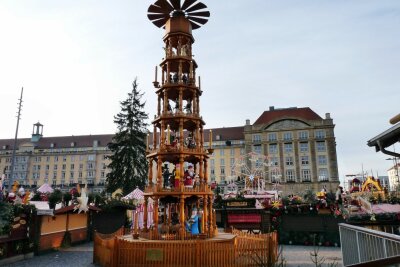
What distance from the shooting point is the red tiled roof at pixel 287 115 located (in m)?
71.8

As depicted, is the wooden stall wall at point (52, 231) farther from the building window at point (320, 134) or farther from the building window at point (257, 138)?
the building window at point (320, 134)

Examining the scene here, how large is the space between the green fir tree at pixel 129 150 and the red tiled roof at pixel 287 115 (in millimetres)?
36982

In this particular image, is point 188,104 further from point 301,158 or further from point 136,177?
point 301,158

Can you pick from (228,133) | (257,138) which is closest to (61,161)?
(228,133)

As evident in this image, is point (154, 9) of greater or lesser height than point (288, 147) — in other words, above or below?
above

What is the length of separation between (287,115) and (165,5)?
59.0 metres

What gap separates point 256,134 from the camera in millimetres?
73125

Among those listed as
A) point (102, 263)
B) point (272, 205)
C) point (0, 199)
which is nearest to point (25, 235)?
point (102, 263)

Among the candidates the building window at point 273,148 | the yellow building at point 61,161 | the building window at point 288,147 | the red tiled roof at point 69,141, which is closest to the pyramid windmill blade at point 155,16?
the building window at point 273,148

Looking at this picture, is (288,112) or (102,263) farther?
(288,112)

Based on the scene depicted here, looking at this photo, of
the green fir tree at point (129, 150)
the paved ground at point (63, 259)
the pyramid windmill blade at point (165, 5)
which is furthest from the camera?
the green fir tree at point (129, 150)

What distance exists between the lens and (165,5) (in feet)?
59.2

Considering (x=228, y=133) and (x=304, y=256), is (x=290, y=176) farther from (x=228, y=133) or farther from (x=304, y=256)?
(x=304, y=256)

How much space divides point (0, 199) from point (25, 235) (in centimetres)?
830
